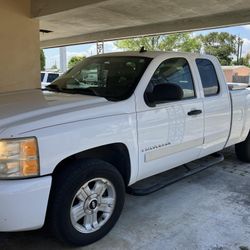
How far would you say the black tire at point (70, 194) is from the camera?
322 cm

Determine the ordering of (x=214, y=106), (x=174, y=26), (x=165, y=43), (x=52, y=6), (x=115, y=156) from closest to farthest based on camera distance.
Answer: (x=115, y=156) → (x=214, y=106) → (x=52, y=6) → (x=174, y=26) → (x=165, y=43)

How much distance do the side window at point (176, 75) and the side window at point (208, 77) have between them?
0.28 m

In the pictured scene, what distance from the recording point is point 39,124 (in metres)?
3.14

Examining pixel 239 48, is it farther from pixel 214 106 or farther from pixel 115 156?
pixel 115 156

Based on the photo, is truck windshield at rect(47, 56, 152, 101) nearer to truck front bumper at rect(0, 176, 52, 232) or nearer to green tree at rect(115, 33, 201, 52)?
truck front bumper at rect(0, 176, 52, 232)

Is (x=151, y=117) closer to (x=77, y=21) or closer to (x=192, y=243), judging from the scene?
(x=192, y=243)

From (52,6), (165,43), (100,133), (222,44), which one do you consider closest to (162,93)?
(100,133)

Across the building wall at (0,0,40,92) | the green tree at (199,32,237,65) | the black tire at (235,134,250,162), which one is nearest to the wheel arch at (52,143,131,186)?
the black tire at (235,134,250,162)

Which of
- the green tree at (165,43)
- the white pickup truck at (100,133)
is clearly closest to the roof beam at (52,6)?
the white pickup truck at (100,133)

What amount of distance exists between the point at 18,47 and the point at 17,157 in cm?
702

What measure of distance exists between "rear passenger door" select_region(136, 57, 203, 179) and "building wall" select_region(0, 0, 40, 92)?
5.70 m

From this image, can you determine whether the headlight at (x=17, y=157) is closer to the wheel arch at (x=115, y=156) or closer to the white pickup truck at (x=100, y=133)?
the white pickup truck at (x=100, y=133)

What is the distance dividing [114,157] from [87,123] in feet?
2.12

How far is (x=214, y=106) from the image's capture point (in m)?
5.00
